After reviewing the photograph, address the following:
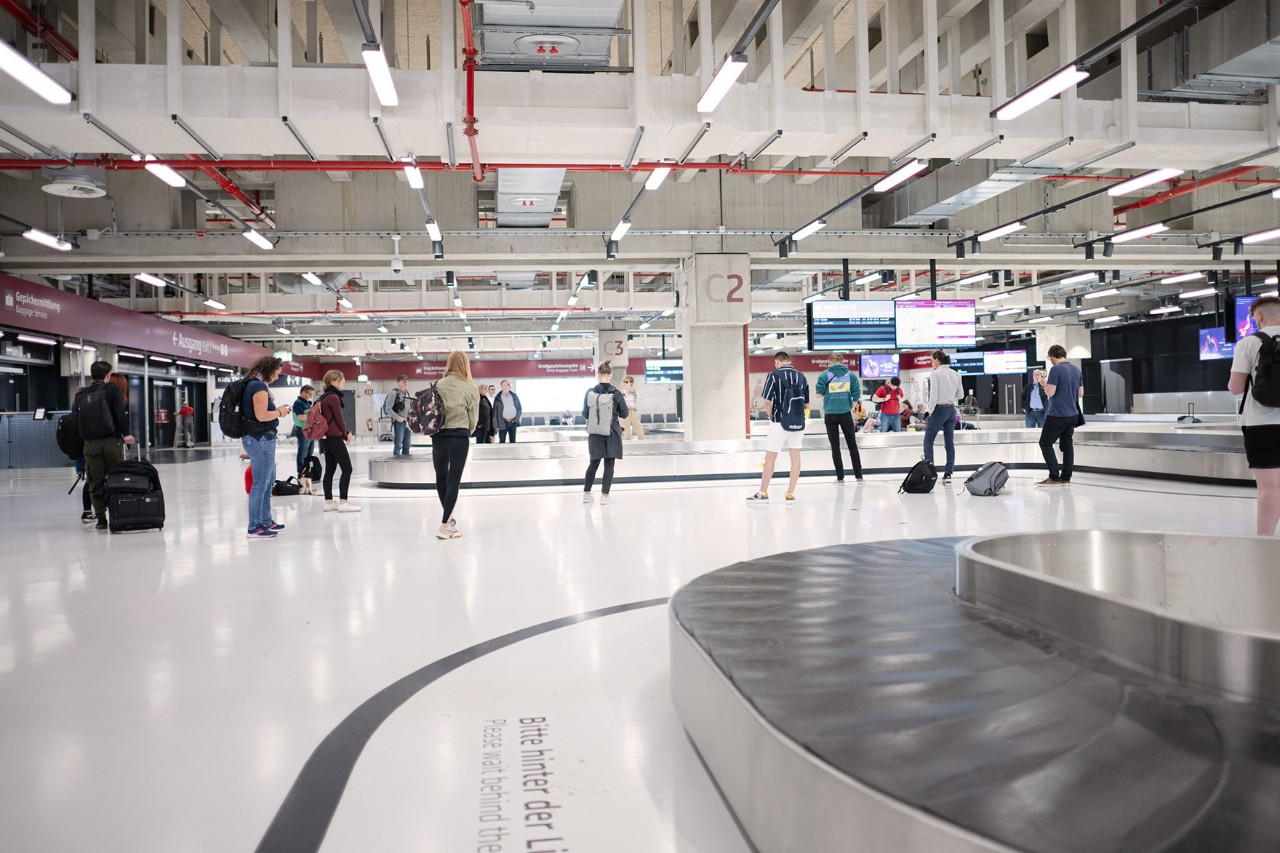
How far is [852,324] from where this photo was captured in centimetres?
1584

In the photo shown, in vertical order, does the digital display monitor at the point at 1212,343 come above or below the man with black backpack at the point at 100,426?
above

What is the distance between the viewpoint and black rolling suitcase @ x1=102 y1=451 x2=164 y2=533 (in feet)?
23.8

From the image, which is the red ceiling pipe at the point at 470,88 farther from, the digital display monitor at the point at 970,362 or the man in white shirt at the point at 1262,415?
the digital display monitor at the point at 970,362

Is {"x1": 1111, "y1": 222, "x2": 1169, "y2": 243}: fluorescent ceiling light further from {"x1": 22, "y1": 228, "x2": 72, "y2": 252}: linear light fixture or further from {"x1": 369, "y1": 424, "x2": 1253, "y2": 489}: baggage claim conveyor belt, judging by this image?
{"x1": 22, "y1": 228, "x2": 72, "y2": 252}: linear light fixture

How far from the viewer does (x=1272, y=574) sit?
340 centimetres

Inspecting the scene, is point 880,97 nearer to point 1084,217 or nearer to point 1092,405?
point 1084,217

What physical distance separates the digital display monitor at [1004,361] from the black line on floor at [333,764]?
29630mm

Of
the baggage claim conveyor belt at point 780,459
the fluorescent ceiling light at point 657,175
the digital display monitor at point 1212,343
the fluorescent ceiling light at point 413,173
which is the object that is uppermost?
the fluorescent ceiling light at point 657,175

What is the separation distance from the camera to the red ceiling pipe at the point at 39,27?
7559 mm

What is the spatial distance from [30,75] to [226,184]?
14.2ft

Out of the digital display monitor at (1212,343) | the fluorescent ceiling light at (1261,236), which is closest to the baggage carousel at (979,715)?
the fluorescent ceiling light at (1261,236)

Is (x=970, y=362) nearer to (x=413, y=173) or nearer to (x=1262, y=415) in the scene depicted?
(x=413, y=173)

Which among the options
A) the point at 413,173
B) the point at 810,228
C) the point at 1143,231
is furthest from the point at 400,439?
the point at 1143,231

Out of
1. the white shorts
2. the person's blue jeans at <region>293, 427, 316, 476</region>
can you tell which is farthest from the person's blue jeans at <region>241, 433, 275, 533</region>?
→ the white shorts
